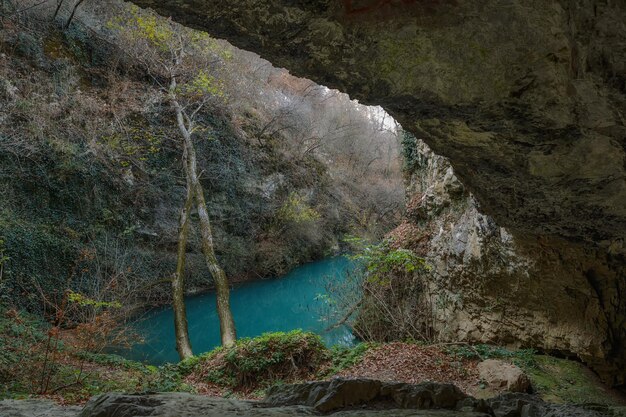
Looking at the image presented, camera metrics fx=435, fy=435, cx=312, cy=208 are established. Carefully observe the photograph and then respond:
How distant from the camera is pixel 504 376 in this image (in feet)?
18.6

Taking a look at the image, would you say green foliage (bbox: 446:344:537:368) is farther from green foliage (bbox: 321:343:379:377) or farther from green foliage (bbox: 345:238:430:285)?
green foliage (bbox: 345:238:430:285)

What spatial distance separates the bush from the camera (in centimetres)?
712

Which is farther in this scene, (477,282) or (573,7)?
(477,282)

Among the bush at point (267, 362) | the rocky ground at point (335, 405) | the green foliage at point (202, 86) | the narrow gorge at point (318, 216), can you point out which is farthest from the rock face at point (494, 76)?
the green foliage at point (202, 86)

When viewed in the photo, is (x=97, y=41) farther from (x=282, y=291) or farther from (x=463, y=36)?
(x=463, y=36)

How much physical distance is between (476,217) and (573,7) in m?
5.59

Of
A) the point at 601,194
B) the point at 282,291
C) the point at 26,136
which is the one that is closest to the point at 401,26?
the point at 601,194

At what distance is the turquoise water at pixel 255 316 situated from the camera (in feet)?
36.9

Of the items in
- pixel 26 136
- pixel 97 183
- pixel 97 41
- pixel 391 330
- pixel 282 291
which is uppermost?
pixel 97 41

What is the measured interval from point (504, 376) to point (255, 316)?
10.6 m

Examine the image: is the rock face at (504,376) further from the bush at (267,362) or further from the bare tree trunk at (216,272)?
the bare tree trunk at (216,272)

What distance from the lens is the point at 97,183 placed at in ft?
43.0

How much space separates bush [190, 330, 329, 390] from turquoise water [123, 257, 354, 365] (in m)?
2.00

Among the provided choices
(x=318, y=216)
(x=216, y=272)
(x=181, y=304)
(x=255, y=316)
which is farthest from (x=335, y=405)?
(x=318, y=216)
